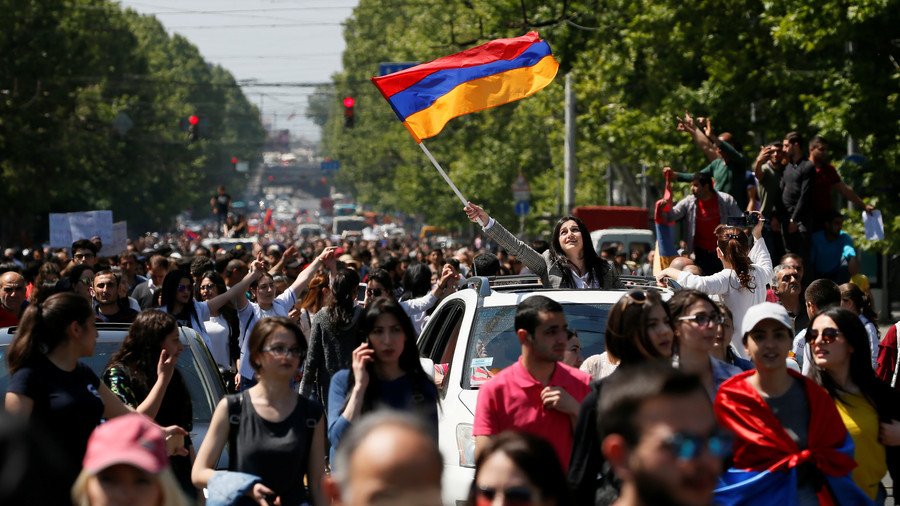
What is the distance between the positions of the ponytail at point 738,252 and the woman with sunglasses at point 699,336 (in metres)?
3.46

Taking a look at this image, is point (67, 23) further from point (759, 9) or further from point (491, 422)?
point (491, 422)

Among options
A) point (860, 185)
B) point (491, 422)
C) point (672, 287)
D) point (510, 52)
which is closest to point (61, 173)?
point (860, 185)

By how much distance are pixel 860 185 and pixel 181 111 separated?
82390mm

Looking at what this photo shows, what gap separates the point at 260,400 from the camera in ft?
20.5

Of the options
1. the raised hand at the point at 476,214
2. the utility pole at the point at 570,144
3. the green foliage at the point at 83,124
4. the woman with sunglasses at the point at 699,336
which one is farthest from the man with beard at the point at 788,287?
the green foliage at the point at 83,124

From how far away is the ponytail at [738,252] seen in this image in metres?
9.97

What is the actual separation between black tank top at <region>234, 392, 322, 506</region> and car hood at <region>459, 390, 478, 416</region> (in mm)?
2507

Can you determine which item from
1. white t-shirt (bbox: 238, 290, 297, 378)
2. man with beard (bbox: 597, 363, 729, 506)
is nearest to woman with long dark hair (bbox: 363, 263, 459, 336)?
white t-shirt (bbox: 238, 290, 297, 378)

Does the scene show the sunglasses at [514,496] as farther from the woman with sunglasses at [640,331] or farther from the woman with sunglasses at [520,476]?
the woman with sunglasses at [640,331]

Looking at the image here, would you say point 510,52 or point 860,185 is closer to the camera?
point 510,52

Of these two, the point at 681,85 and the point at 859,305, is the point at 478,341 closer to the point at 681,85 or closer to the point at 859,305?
the point at 859,305

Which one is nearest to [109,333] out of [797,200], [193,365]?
[193,365]

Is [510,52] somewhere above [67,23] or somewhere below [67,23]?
below

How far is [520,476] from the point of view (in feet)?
12.1
